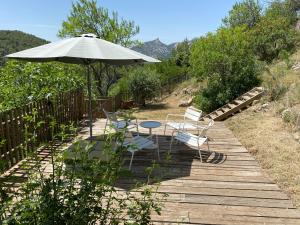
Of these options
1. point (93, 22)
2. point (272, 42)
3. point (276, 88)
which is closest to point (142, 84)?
point (93, 22)

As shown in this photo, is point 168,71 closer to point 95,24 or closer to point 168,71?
point 168,71

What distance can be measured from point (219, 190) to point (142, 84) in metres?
→ 13.2

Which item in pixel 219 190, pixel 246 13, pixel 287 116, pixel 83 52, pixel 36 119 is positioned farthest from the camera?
Result: pixel 246 13

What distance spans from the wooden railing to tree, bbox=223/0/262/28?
23699 mm

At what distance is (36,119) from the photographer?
5469 millimetres

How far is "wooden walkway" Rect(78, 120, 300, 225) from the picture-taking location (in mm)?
3234

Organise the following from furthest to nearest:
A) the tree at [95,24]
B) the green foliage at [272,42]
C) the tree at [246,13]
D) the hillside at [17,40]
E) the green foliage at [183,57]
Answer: the hillside at [17,40] → the green foliage at [183,57] → the tree at [246,13] → the tree at [95,24] → the green foliage at [272,42]

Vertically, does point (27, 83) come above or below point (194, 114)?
above

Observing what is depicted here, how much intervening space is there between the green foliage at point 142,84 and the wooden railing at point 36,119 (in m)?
8.89

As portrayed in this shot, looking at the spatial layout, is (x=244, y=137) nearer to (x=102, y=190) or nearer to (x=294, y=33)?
(x=102, y=190)

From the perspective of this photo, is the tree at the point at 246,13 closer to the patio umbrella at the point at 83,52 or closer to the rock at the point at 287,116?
the rock at the point at 287,116

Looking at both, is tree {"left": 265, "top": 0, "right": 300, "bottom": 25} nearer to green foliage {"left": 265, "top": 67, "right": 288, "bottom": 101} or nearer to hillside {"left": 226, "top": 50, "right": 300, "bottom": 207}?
green foliage {"left": 265, "top": 67, "right": 288, "bottom": 101}

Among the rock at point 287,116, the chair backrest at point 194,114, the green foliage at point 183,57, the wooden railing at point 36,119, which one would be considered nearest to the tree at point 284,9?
the green foliage at point 183,57

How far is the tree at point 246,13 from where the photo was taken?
2722 cm
